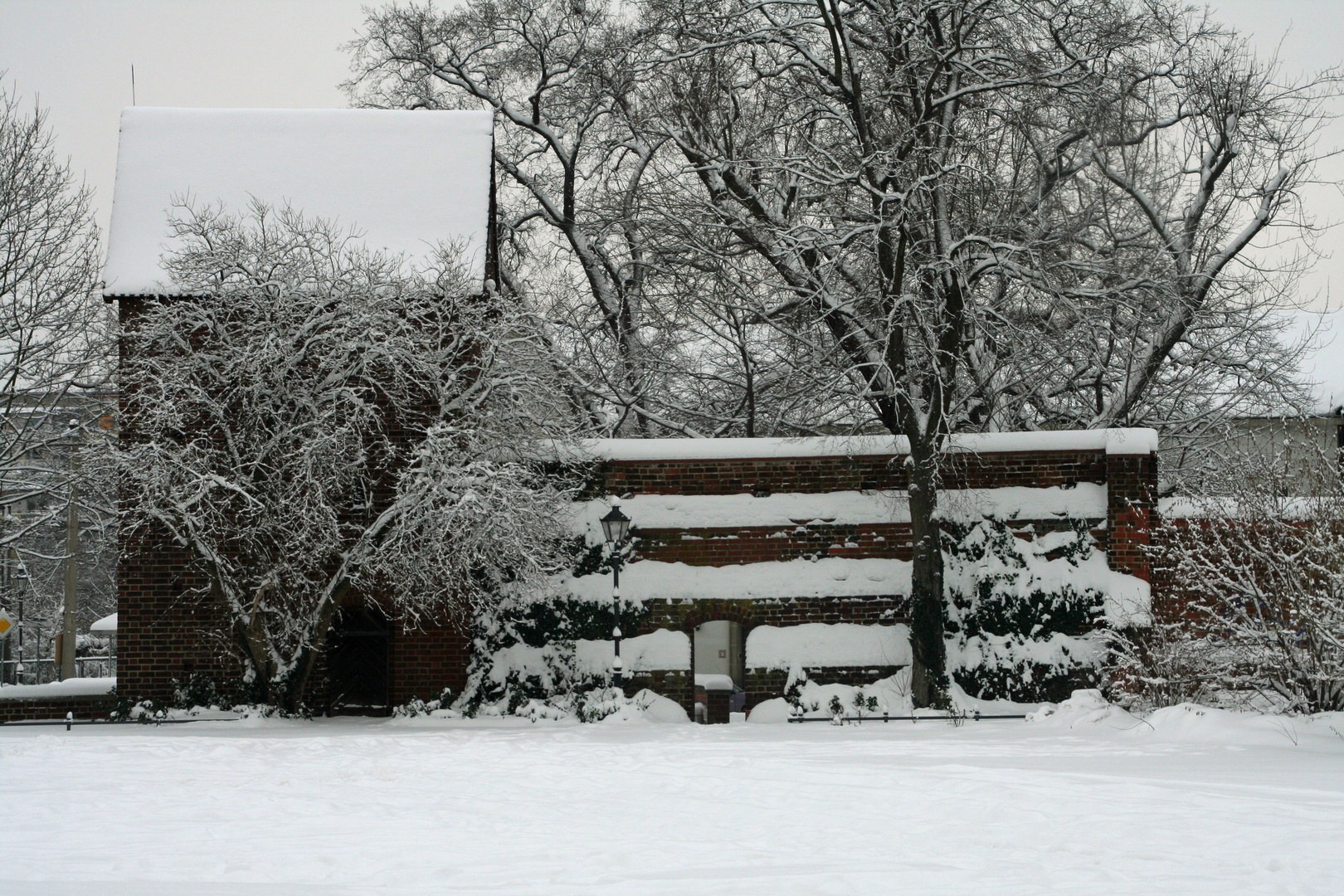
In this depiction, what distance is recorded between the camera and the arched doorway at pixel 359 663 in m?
15.1

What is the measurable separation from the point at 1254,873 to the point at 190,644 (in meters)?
12.5

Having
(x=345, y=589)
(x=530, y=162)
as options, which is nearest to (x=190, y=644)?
(x=345, y=589)

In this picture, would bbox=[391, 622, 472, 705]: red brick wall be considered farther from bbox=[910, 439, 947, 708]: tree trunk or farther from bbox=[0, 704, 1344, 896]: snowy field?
bbox=[910, 439, 947, 708]: tree trunk

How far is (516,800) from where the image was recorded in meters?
8.55

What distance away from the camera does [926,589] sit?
14.4 metres

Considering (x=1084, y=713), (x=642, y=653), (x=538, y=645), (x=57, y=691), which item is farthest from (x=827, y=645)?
(x=57, y=691)

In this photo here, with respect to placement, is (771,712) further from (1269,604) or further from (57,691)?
(57,691)

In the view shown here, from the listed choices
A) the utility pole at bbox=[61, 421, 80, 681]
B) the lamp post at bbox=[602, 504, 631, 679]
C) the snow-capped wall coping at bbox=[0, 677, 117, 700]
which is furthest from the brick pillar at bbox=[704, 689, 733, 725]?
the utility pole at bbox=[61, 421, 80, 681]

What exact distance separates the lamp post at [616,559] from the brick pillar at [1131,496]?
6084 millimetres

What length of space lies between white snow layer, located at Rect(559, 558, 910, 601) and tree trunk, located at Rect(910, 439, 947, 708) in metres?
0.55

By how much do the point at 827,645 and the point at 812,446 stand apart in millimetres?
2575

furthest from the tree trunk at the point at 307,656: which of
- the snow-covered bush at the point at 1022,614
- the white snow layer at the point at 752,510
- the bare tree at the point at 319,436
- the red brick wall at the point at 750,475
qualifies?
the snow-covered bush at the point at 1022,614

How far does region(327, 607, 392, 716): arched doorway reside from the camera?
594 inches

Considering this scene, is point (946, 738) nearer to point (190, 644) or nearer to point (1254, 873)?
point (1254, 873)
